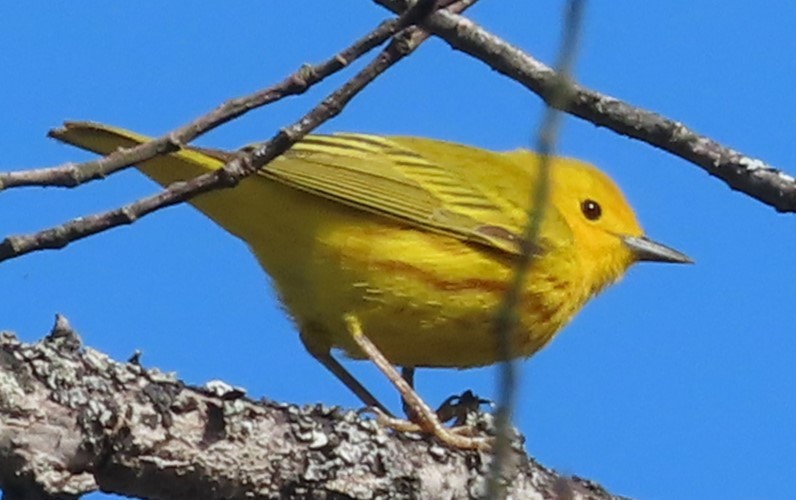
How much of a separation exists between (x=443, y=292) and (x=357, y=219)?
0.39 meters

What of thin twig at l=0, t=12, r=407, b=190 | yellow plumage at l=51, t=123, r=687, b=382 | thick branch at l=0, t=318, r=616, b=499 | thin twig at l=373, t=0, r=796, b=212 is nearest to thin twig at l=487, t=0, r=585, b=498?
thin twig at l=0, t=12, r=407, b=190

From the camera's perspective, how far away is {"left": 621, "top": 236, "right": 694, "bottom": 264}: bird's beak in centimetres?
568

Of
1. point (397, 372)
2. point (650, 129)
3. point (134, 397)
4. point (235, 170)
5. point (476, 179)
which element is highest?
point (476, 179)

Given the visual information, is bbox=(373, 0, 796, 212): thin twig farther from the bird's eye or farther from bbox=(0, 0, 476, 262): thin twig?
the bird's eye

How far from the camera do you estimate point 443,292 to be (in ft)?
15.0

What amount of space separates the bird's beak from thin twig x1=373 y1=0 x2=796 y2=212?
1.88m

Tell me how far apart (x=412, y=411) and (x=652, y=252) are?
1723mm

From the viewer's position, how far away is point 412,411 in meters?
4.38

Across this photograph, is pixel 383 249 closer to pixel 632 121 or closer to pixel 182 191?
pixel 632 121

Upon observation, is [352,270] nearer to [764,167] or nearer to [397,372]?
[397,372]

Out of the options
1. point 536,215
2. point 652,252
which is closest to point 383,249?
point 652,252

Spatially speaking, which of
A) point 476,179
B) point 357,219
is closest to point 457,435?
point 357,219

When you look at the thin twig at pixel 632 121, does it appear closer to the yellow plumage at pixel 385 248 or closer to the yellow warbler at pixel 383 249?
the yellow warbler at pixel 383 249

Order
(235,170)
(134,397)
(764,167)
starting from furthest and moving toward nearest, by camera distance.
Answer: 1. (764,167)
2. (134,397)
3. (235,170)
